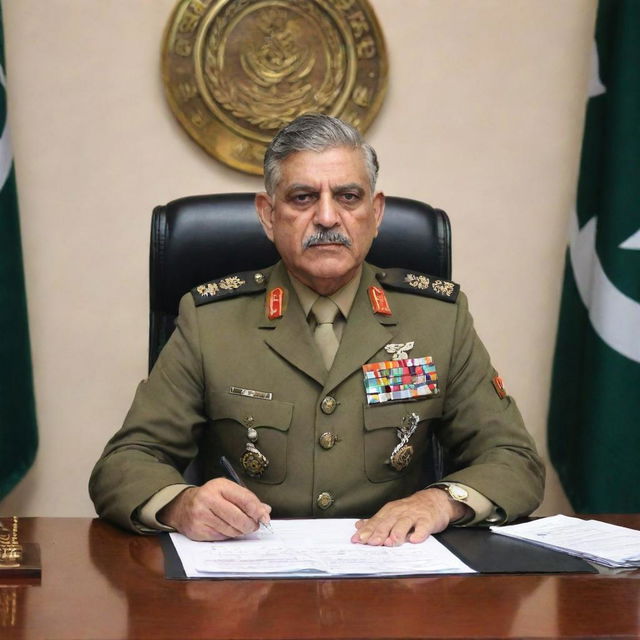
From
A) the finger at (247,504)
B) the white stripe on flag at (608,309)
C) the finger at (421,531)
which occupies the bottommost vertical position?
the finger at (421,531)

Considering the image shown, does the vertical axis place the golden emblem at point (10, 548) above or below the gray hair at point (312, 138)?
below

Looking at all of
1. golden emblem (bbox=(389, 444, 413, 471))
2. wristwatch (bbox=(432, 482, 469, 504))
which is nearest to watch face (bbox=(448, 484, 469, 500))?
wristwatch (bbox=(432, 482, 469, 504))

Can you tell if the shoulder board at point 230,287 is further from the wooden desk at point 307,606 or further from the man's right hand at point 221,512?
the wooden desk at point 307,606

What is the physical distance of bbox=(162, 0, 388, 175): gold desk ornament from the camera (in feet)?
10.8

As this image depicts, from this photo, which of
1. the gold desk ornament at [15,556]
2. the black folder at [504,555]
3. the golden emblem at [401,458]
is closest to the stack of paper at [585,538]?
the black folder at [504,555]

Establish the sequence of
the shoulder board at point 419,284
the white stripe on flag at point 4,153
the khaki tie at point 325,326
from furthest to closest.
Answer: the white stripe on flag at point 4,153
the shoulder board at point 419,284
the khaki tie at point 325,326

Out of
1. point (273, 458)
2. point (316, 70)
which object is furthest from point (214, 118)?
point (273, 458)

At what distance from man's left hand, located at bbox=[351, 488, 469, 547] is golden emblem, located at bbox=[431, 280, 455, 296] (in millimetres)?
602

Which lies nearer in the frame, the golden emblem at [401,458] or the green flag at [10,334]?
the golden emblem at [401,458]

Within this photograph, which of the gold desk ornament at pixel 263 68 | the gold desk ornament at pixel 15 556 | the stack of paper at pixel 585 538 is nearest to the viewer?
the gold desk ornament at pixel 15 556

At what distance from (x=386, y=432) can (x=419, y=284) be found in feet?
1.25

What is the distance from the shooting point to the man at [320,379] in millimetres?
2117

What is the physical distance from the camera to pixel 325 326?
2.24m

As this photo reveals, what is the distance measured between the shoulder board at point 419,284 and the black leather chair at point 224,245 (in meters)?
0.11
